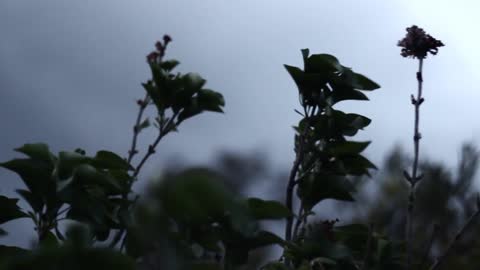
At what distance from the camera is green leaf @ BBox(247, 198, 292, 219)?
1.19 meters

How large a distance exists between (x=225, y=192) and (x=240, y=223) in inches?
2.3

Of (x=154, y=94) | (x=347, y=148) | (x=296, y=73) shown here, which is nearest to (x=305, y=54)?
(x=296, y=73)

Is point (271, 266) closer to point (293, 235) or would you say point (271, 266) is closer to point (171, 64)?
point (293, 235)

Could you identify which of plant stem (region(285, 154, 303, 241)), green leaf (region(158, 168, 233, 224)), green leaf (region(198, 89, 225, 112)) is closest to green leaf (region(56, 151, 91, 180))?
green leaf (region(198, 89, 225, 112))

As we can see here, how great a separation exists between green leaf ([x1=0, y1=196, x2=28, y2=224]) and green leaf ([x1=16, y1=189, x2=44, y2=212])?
36 millimetres

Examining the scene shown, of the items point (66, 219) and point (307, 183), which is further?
point (307, 183)

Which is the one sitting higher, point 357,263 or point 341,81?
point 341,81

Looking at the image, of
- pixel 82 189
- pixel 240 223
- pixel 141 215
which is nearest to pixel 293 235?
pixel 82 189

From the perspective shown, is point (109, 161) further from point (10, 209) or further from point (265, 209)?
point (265, 209)

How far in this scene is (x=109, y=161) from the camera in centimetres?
158

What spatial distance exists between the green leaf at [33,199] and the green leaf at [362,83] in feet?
2.89

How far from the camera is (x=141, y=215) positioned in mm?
528

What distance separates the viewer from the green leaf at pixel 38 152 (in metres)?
1.52

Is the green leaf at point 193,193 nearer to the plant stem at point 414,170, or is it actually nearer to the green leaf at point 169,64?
the plant stem at point 414,170
